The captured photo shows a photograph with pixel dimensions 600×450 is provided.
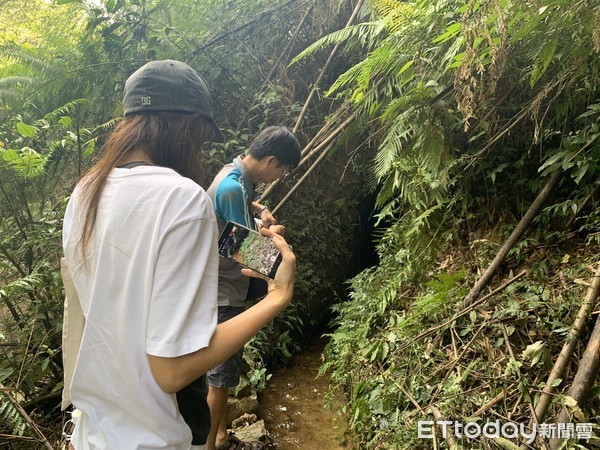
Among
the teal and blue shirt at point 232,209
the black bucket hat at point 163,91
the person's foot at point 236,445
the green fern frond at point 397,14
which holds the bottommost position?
the person's foot at point 236,445

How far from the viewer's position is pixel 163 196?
0.82 m

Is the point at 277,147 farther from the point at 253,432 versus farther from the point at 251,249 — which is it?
the point at 253,432

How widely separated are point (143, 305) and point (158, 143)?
1.39 feet

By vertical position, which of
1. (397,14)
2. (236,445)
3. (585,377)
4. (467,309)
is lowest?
(236,445)

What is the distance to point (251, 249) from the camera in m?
1.23

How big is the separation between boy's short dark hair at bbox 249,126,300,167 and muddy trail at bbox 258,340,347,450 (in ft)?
6.79

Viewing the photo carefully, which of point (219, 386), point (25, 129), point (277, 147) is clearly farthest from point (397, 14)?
point (25, 129)

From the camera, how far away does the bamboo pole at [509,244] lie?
2.42 m

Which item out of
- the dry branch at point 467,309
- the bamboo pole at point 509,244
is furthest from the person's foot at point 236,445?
the bamboo pole at point 509,244

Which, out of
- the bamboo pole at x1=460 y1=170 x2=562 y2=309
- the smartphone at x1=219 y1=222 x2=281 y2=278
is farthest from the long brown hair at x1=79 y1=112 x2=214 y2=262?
the bamboo pole at x1=460 y1=170 x2=562 y2=309

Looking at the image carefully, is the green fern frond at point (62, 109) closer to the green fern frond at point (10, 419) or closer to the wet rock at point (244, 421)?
the green fern frond at point (10, 419)

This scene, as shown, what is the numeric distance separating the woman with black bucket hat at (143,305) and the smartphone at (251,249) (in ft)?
0.74

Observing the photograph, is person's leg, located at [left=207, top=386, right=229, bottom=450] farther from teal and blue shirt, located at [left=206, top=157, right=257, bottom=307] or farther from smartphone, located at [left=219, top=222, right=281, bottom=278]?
smartphone, located at [left=219, top=222, right=281, bottom=278]

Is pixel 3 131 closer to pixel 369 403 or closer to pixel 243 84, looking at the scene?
pixel 243 84
